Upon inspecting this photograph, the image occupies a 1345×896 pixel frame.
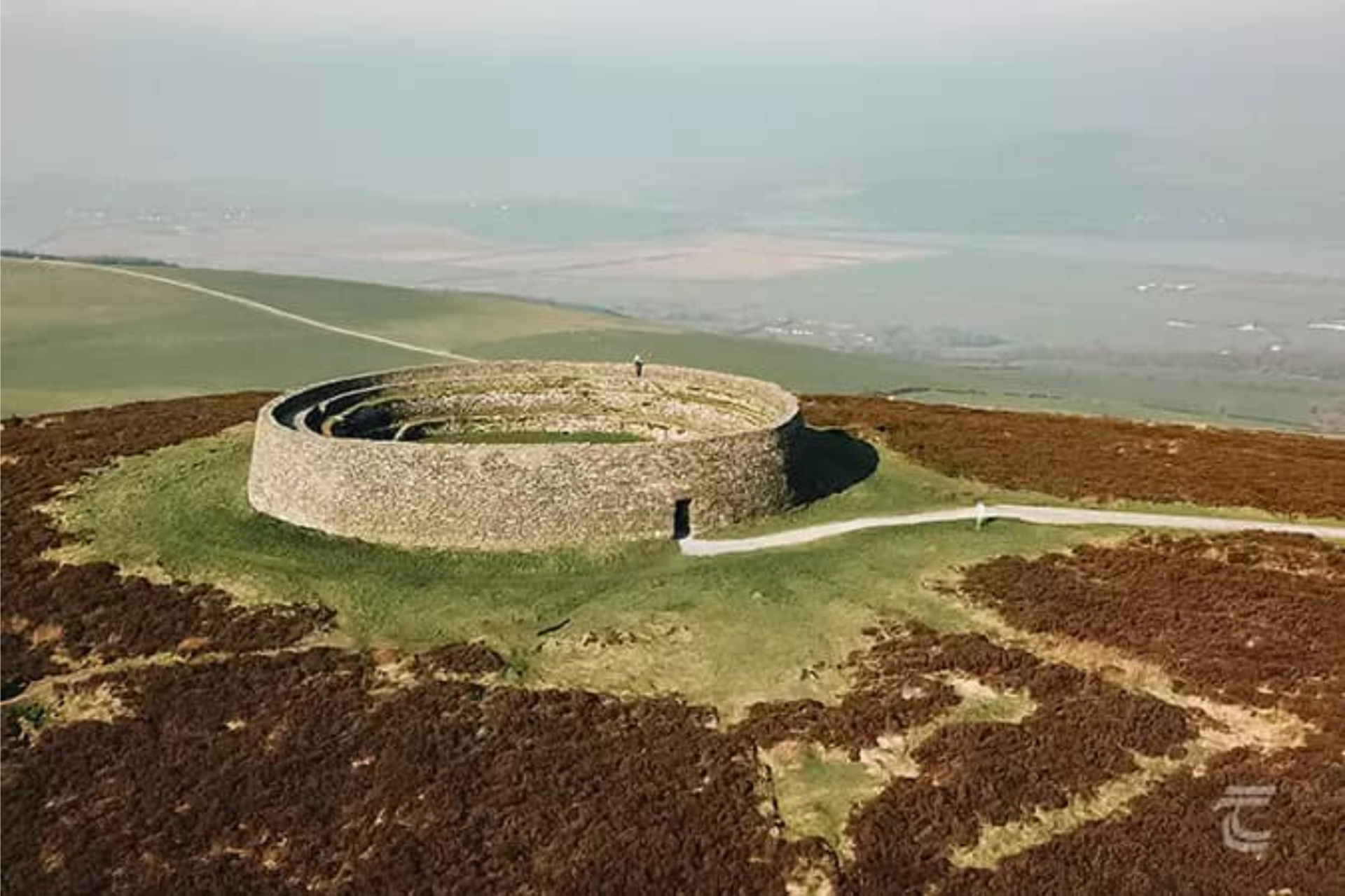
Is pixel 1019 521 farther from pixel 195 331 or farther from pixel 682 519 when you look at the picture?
pixel 195 331

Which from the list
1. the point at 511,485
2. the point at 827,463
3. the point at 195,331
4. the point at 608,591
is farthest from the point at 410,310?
the point at 608,591

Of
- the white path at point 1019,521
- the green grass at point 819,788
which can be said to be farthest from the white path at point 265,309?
the green grass at point 819,788

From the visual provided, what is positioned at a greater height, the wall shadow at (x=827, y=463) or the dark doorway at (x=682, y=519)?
the wall shadow at (x=827, y=463)

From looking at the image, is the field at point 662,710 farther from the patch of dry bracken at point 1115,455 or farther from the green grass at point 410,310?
the green grass at point 410,310

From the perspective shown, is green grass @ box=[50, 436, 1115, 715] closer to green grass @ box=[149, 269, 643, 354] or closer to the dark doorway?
the dark doorway

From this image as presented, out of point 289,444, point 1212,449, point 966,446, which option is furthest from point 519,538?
point 1212,449

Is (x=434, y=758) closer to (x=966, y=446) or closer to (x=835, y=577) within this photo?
(x=835, y=577)
